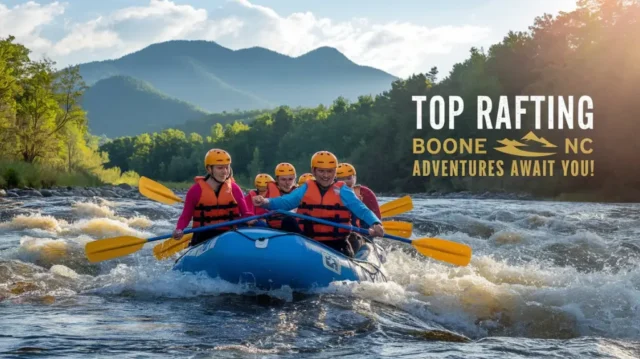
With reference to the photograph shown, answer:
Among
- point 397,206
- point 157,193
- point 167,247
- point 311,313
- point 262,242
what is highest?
point 157,193

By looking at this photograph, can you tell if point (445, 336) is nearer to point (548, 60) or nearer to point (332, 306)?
point (332, 306)

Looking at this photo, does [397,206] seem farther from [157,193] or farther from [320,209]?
[320,209]

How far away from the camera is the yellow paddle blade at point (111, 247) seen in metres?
8.70

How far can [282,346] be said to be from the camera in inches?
221

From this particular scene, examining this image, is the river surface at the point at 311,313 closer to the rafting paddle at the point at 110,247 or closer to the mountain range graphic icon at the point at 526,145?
the rafting paddle at the point at 110,247

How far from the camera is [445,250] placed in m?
8.87

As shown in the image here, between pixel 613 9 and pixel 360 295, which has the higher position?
pixel 613 9

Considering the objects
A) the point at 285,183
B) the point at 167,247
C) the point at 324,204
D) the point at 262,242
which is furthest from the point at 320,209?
the point at 167,247

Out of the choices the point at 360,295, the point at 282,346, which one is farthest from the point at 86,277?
the point at 282,346

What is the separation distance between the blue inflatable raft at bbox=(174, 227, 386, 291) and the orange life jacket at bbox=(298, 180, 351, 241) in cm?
61

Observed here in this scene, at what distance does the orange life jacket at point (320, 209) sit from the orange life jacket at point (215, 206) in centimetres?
85

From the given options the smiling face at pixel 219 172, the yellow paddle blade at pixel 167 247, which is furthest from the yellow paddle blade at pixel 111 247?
the smiling face at pixel 219 172

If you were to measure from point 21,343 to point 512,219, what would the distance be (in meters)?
15.3

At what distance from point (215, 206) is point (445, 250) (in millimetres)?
2737
